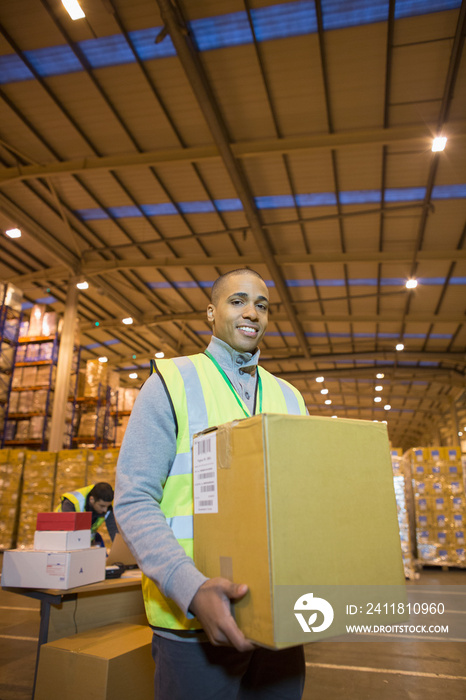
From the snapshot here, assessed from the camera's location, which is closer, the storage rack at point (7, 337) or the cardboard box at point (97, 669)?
the cardboard box at point (97, 669)

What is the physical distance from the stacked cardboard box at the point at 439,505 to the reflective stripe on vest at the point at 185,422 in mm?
10395

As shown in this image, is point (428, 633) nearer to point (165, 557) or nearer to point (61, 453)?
point (165, 557)

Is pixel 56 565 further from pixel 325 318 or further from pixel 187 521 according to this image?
pixel 325 318

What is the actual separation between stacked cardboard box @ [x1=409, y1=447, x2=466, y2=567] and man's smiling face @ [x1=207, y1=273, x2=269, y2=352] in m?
10.4

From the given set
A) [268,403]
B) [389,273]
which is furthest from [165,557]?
[389,273]

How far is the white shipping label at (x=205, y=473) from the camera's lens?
1.12 metres

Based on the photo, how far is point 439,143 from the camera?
7.58m

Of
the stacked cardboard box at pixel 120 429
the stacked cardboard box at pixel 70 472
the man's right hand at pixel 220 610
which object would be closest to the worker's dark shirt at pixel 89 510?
the man's right hand at pixel 220 610

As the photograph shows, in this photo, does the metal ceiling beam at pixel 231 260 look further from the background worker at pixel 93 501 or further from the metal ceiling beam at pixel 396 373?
the background worker at pixel 93 501

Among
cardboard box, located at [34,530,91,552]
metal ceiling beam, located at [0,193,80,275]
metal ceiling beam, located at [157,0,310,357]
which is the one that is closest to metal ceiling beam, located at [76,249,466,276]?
metal ceiling beam, located at [0,193,80,275]

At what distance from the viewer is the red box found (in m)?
3.57

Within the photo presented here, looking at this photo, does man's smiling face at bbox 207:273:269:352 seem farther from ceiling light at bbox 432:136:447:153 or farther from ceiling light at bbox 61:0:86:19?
ceiling light at bbox 432:136:447:153

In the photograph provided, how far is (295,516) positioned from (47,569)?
3.07 metres

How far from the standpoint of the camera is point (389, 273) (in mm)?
12516
